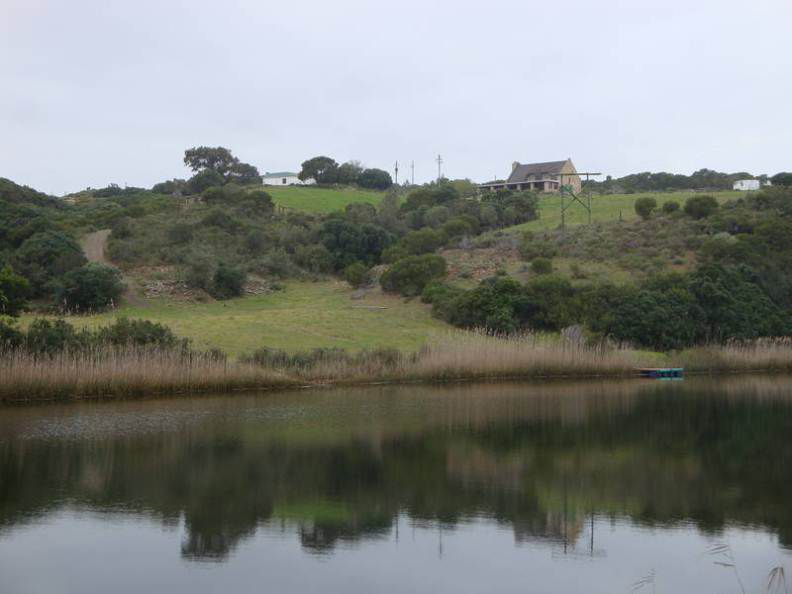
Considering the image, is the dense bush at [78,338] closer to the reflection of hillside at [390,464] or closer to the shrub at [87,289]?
the reflection of hillside at [390,464]

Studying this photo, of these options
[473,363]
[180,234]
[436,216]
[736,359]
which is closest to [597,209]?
[436,216]

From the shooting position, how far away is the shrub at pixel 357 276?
177 feet

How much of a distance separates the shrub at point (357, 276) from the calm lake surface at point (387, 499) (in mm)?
27200

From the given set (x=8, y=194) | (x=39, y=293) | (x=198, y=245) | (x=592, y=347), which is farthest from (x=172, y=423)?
(x=8, y=194)

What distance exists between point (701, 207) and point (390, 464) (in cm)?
4807

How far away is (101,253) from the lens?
5944 cm

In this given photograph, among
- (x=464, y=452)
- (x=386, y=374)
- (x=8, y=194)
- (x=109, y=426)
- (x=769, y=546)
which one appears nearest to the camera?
(x=769, y=546)

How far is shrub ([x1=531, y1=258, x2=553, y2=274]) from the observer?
5093cm

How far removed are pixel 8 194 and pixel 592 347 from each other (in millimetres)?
53472

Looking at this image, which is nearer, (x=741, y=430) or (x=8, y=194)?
(x=741, y=430)

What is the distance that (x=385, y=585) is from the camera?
11414mm

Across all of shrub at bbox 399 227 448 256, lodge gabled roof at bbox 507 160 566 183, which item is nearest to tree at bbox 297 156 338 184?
lodge gabled roof at bbox 507 160 566 183

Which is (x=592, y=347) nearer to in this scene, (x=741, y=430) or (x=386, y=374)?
(x=386, y=374)

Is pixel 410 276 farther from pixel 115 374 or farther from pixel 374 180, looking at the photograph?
pixel 374 180
